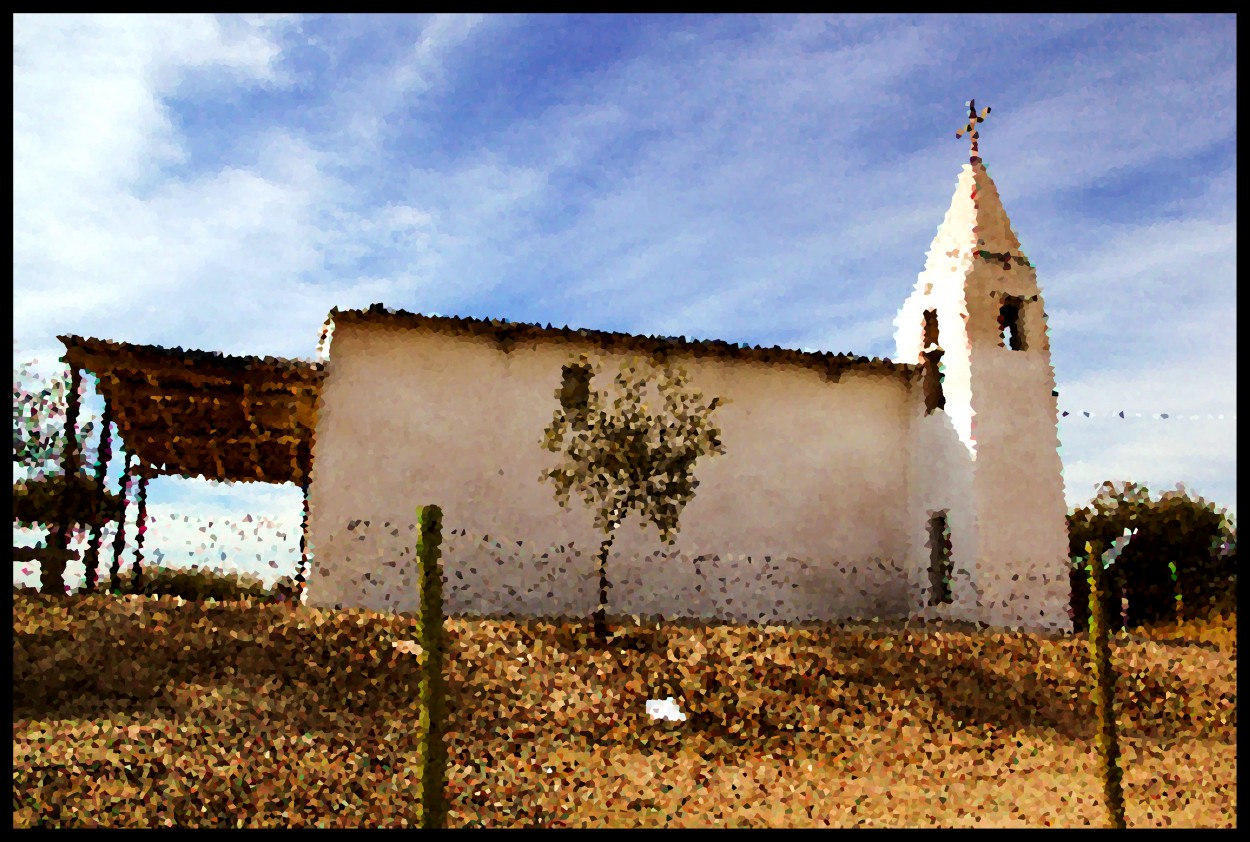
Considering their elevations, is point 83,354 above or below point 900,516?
above

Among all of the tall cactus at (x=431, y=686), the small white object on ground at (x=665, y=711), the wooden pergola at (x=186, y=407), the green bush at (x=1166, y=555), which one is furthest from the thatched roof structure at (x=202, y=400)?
the green bush at (x=1166, y=555)

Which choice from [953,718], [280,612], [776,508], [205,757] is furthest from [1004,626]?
[205,757]

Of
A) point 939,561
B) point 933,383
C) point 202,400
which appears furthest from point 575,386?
point 939,561

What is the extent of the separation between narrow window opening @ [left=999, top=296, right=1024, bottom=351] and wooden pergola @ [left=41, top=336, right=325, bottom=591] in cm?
1208

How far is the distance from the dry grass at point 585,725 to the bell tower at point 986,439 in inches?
100

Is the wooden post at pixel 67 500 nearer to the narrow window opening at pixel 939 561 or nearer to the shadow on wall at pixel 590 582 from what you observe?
the shadow on wall at pixel 590 582

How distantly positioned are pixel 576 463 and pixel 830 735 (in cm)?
545

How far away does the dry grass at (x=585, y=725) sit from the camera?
22.7 ft

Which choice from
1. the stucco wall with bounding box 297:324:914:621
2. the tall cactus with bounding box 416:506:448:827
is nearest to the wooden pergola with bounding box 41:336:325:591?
the stucco wall with bounding box 297:324:914:621

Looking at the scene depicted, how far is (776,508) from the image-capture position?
50.8 ft

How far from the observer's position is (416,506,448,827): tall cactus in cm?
418

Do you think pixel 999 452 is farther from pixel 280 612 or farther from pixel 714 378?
pixel 280 612

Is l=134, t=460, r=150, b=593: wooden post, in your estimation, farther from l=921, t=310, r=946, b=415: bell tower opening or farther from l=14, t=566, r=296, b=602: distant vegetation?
l=921, t=310, r=946, b=415: bell tower opening

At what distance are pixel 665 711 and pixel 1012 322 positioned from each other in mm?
11066
